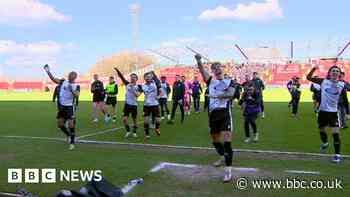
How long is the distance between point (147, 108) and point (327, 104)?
225 inches

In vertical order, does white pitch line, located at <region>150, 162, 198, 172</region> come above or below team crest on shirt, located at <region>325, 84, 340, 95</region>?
below

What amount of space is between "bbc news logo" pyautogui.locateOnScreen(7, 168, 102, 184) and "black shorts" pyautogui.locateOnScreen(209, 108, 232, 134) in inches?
89.3

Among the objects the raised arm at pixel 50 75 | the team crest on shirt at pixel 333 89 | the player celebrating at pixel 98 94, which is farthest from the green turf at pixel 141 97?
the team crest on shirt at pixel 333 89

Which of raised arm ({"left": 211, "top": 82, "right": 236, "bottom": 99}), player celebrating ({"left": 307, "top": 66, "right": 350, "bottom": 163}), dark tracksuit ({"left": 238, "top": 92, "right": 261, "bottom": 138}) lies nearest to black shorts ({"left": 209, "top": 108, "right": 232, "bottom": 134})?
raised arm ({"left": 211, "top": 82, "right": 236, "bottom": 99})

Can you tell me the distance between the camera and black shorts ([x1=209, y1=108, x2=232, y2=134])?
28.2 feet

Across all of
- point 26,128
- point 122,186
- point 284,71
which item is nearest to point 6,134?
point 26,128

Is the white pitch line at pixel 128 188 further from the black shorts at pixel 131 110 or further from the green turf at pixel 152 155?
the black shorts at pixel 131 110

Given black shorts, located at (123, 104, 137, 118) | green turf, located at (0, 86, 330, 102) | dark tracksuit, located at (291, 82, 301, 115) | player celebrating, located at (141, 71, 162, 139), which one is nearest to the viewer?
player celebrating, located at (141, 71, 162, 139)

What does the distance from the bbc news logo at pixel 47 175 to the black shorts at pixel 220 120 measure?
7.44ft

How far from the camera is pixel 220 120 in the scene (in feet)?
28.5

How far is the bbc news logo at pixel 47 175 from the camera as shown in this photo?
27.3 feet

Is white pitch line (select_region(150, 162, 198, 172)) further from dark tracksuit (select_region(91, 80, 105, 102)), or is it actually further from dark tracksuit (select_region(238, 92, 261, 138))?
dark tracksuit (select_region(91, 80, 105, 102))

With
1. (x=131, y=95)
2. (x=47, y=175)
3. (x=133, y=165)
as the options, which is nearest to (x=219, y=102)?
(x=133, y=165)

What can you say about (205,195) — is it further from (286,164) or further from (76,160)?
(76,160)
